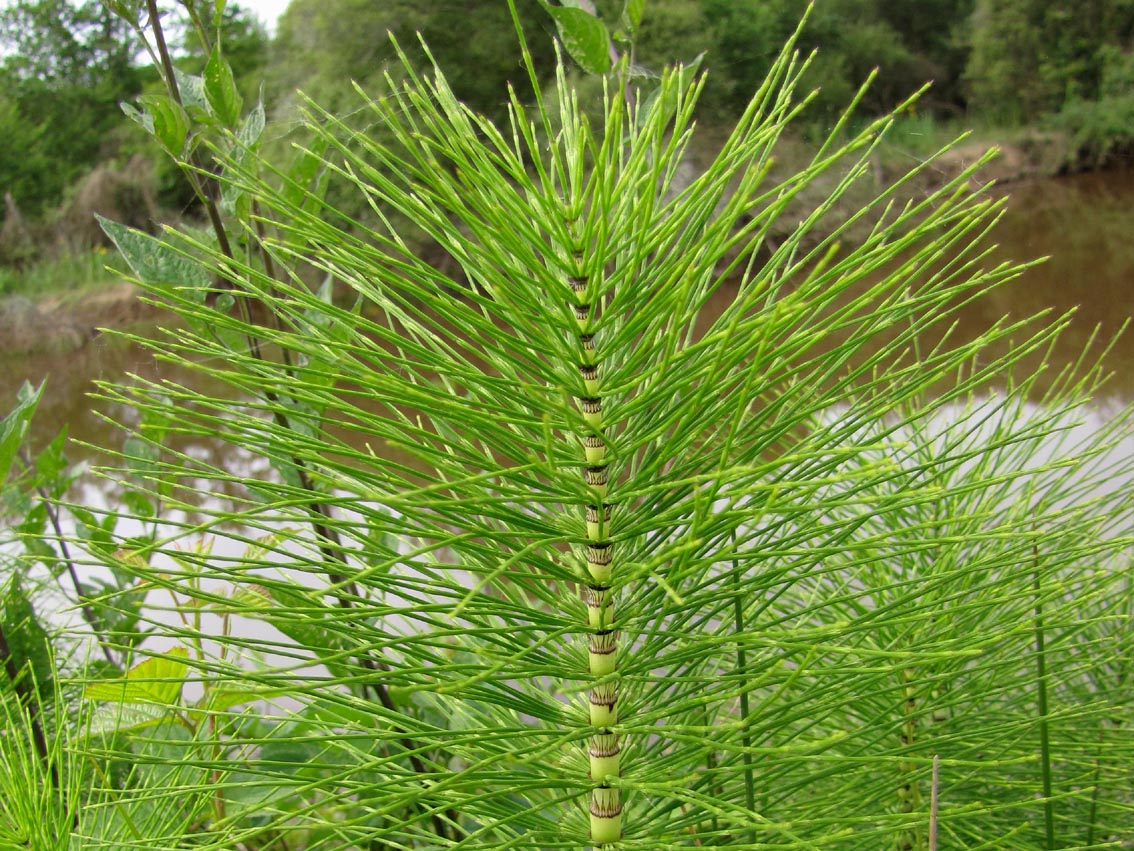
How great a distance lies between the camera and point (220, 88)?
1.63ft

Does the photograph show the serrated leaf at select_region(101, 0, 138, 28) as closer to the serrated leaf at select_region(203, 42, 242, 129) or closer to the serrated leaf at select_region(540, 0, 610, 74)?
the serrated leaf at select_region(203, 42, 242, 129)

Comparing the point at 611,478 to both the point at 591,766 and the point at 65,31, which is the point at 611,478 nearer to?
the point at 591,766

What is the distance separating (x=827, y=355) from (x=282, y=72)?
2999 millimetres

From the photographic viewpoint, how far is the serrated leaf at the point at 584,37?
1.57 feet

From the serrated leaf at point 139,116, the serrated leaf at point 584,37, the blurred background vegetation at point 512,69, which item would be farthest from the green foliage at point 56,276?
the serrated leaf at point 584,37

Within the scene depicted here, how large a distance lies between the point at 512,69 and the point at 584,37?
51.4 inches

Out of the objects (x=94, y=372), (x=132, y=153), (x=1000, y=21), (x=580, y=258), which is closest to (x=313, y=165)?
(x=580, y=258)

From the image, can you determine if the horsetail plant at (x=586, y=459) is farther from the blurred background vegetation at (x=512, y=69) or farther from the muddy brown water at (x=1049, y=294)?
the muddy brown water at (x=1049, y=294)

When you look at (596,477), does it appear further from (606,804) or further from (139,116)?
(139,116)

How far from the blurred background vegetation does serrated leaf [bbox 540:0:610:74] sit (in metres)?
0.06

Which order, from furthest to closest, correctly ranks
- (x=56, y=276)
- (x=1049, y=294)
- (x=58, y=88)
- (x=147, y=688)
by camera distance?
(x=58, y=88), (x=56, y=276), (x=1049, y=294), (x=147, y=688)

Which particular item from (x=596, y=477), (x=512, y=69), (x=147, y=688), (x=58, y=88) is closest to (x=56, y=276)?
Result: (x=58, y=88)

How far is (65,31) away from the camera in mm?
5512

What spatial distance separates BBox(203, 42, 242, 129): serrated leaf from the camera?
49 centimetres
